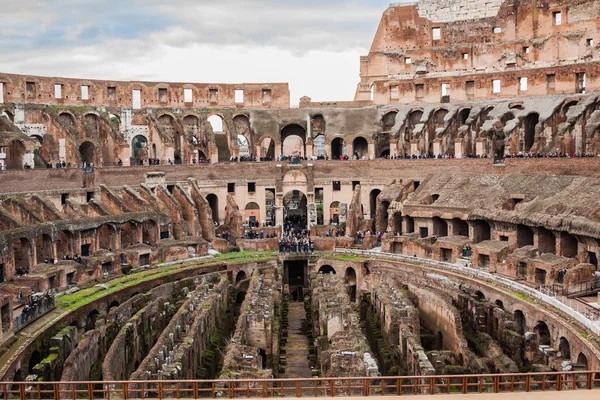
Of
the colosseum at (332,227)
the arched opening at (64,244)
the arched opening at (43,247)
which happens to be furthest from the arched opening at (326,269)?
the arched opening at (43,247)

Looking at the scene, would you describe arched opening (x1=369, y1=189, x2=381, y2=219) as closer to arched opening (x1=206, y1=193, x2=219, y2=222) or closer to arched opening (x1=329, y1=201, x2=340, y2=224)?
arched opening (x1=329, y1=201, x2=340, y2=224)

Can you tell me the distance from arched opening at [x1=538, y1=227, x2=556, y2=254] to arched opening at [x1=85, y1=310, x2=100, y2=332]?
72.5 ft

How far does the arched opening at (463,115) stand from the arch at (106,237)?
93.5 ft

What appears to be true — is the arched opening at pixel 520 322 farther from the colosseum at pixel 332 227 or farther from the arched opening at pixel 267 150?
the arched opening at pixel 267 150

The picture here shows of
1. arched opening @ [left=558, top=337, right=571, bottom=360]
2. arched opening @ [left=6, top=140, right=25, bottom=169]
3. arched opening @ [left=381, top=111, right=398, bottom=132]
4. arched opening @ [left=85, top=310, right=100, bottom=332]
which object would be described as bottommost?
arched opening @ [left=558, top=337, right=571, bottom=360]

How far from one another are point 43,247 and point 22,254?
164 centimetres

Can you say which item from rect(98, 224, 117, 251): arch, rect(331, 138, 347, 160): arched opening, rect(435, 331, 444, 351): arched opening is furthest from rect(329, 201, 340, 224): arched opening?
rect(435, 331, 444, 351): arched opening

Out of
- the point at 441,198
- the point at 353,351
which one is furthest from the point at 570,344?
the point at 441,198

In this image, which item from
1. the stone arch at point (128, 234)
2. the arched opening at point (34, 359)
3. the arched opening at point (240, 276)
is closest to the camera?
the arched opening at point (34, 359)

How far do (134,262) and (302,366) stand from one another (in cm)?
1467

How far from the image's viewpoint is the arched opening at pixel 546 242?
34094 mm

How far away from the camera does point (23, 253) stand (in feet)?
109

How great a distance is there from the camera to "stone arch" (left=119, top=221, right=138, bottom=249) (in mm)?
40528

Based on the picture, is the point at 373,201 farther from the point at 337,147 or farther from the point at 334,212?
the point at 337,147
